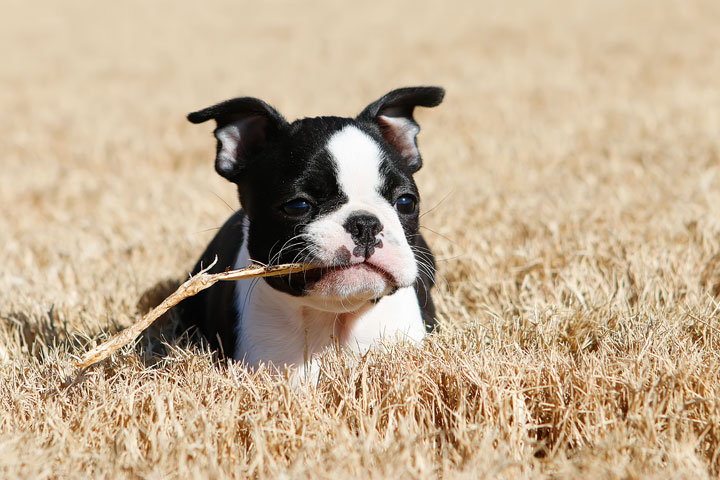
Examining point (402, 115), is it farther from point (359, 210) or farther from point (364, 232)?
point (364, 232)

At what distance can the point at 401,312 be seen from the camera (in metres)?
3.55

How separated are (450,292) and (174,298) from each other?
6.09 ft

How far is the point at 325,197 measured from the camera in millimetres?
3174

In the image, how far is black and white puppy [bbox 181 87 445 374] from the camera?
306cm

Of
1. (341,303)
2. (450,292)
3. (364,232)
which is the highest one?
(364,232)

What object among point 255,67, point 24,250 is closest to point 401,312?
point 24,250

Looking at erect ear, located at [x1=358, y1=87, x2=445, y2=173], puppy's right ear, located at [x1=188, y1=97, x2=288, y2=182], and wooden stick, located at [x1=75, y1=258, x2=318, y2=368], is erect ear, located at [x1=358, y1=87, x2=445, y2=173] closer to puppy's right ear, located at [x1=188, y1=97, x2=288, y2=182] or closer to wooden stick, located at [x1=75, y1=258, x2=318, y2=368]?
puppy's right ear, located at [x1=188, y1=97, x2=288, y2=182]

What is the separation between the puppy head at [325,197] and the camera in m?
3.04

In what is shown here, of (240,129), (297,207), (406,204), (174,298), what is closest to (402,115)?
(406,204)

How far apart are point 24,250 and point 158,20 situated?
69.1 ft

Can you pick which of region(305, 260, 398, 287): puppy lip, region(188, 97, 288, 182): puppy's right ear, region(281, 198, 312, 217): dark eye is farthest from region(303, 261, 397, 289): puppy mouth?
region(188, 97, 288, 182): puppy's right ear

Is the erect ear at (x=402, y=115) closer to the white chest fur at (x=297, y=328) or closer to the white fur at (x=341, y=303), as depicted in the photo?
the white fur at (x=341, y=303)

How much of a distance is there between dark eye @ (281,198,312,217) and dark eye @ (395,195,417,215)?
41cm

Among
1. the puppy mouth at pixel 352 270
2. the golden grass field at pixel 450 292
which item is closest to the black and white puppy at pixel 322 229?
the puppy mouth at pixel 352 270
